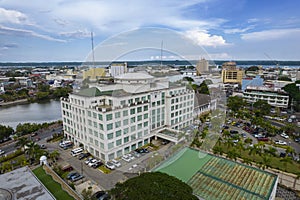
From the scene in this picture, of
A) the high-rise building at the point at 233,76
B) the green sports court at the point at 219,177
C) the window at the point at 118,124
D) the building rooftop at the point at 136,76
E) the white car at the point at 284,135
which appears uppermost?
the building rooftop at the point at 136,76

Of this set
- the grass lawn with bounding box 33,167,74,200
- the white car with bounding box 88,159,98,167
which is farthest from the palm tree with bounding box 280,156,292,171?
the grass lawn with bounding box 33,167,74,200

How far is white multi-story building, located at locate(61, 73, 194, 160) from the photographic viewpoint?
6.77 m

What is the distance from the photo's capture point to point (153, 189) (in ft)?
10.4

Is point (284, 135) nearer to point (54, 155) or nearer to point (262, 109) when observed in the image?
point (262, 109)

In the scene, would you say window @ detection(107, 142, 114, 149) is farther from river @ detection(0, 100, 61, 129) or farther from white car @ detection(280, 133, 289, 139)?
river @ detection(0, 100, 61, 129)

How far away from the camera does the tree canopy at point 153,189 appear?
3078mm

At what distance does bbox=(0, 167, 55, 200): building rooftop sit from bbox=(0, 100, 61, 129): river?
8419 mm

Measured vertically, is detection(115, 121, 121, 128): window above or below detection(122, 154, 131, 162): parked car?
above

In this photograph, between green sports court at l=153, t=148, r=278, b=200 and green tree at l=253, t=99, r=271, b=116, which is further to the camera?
green tree at l=253, t=99, r=271, b=116

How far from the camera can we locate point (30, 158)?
710 cm

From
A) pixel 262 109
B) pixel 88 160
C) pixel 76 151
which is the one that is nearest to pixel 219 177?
pixel 88 160

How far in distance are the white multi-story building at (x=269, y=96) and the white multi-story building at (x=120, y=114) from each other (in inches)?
363

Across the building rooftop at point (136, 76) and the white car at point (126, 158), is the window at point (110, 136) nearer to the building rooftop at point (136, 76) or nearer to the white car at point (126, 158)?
the white car at point (126, 158)

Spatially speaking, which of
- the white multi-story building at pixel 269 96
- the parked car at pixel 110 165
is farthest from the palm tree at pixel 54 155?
the white multi-story building at pixel 269 96
